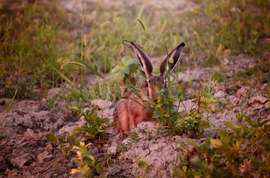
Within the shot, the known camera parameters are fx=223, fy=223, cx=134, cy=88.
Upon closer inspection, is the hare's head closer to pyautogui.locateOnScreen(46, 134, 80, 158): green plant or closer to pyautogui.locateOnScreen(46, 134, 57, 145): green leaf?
pyautogui.locateOnScreen(46, 134, 80, 158): green plant

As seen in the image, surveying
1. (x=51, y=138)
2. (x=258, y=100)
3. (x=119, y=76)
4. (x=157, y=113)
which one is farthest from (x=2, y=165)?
(x=258, y=100)

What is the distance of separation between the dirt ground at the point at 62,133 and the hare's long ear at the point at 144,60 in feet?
2.10

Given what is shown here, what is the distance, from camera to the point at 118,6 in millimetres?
6621

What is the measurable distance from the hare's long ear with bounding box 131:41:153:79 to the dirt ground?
639 millimetres

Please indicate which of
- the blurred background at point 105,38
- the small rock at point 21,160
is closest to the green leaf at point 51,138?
the small rock at point 21,160

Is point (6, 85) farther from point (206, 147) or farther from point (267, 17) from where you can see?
point (267, 17)

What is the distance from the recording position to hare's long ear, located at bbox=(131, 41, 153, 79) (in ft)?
8.70

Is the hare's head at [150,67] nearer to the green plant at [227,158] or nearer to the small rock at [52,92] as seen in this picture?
the green plant at [227,158]

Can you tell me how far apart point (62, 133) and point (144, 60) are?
133cm

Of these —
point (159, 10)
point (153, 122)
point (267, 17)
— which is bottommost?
point (153, 122)

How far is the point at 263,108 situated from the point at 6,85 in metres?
3.73

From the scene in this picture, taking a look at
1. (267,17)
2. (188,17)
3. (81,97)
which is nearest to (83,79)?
(81,97)

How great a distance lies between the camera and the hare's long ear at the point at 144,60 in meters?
2.65

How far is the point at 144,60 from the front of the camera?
105 inches
